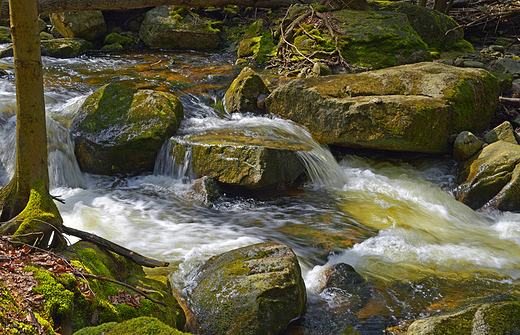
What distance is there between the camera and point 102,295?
122 inches

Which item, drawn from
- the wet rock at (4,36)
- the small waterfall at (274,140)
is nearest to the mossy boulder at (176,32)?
the wet rock at (4,36)

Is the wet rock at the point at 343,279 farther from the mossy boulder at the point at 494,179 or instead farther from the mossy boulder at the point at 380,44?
the mossy boulder at the point at 380,44

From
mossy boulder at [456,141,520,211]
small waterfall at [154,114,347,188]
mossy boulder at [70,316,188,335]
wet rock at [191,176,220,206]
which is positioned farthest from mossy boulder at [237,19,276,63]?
mossy boulder at [70,316,188,335]

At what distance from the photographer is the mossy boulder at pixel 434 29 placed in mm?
13180

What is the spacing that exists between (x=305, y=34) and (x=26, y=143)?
389 inches

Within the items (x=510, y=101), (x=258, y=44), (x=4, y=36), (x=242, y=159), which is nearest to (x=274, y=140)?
(x=242, y=159)

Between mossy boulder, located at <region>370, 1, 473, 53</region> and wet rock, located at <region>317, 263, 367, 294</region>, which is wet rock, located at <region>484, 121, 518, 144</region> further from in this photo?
mossy boulder, located at <region>370, 1, 473, 53</region>

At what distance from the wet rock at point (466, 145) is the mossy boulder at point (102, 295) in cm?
598

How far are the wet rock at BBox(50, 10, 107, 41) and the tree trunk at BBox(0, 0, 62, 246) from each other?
40.3 ft

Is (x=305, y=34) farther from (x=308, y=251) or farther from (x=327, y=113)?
(x=308, y=251)

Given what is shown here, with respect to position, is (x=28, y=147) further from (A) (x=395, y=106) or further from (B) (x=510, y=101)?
(B) (x=510, y=101)

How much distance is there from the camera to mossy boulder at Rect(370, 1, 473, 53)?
13180mm

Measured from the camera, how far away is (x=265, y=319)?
359cm

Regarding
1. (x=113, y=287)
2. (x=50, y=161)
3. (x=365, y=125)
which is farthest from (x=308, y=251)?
(x=50, y=161)
